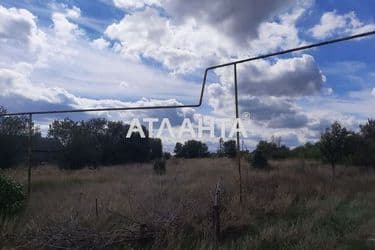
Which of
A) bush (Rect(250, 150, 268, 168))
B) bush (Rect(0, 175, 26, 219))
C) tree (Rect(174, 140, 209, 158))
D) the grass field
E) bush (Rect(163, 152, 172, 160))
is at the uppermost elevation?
tree (Rect(174, 140, 209, 158))

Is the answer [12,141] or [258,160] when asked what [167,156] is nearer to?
[258,160]

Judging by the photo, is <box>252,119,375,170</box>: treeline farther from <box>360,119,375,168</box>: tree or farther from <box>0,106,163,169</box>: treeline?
<box>0,106,163,169</box>: treeline

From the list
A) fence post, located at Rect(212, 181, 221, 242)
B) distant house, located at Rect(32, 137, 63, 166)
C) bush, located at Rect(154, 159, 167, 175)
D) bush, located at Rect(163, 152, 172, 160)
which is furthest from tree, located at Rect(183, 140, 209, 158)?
fence post, located at Rect(212, 181, 221, 242)

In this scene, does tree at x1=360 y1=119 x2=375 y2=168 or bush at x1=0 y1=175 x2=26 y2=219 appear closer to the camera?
bush at x1=0 y1=175 x2=26 y2=219

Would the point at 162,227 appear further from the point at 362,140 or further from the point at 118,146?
the point at 362,140

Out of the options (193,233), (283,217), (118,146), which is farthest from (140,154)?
(193,233)

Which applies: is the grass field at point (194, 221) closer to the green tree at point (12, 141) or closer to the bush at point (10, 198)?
the bush at point (10, 198)

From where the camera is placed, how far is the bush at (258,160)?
2339 centimetres

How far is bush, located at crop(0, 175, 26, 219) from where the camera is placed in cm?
890

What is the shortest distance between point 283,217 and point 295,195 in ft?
9.61

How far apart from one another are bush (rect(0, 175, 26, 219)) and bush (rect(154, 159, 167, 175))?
10.4 meters

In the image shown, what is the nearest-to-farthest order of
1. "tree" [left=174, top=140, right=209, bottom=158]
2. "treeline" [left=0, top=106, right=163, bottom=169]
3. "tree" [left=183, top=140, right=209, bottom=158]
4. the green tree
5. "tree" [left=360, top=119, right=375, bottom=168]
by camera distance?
the green tree, "treeline" [left=0, top=106, right=163, bottom=169], "tree" [left=174, top=140, right=209, bottom=158], "tree" [left=183, top=140, right=209, bottom=158], "tree" [left=360, top=119, right=375, bottom=168]

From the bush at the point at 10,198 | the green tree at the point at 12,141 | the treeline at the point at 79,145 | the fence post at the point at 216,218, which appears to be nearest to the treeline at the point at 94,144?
the treeline at the point at 79,145

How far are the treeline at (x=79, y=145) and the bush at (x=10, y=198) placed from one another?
10.2m
